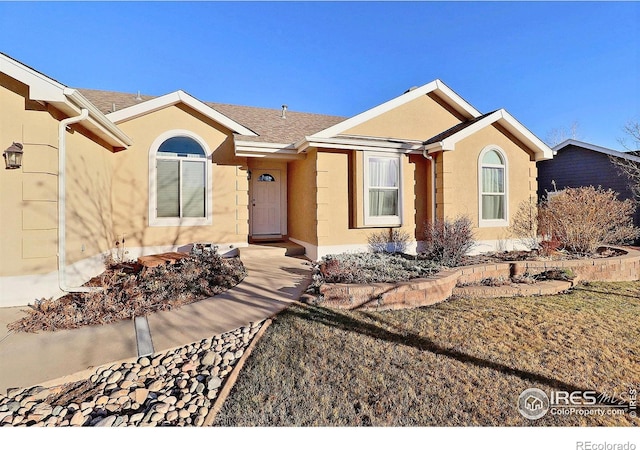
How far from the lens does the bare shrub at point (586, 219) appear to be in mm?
7934

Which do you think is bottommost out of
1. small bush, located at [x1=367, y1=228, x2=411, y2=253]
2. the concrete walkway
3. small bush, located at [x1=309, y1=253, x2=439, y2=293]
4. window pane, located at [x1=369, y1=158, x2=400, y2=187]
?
the concrete walkway

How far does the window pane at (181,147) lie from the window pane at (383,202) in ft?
16.7

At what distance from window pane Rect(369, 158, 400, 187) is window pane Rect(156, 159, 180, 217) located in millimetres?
5548

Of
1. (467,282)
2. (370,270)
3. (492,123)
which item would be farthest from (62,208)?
(492,123)

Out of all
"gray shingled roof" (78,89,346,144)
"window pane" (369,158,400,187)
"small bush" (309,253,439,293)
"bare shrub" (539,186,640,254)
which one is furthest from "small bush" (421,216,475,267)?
"gray shingled roof" (78,89,346,144)

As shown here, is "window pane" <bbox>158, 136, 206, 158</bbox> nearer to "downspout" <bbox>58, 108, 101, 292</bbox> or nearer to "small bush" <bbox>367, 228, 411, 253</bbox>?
"downspout" <bbox>58, 108, 101, 292</bbox>

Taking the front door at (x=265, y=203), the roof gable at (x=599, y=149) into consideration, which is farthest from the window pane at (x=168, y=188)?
the roof gable at (x=599, y=149)

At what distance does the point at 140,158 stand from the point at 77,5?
3543mm

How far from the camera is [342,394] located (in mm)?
2777

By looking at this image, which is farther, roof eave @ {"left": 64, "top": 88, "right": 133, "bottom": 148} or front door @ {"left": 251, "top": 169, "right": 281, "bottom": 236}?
front door @ {"left": 251, "top": 169, "right": 281, "bottom": 236}

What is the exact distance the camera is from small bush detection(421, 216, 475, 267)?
7328 mm

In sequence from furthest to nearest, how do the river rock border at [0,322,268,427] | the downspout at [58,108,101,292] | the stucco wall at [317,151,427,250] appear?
1. the stucco wall at [317,151,427,250]
2. the downspout at [58,108,101,292]
3. the river rock border at [0,322,268,427]

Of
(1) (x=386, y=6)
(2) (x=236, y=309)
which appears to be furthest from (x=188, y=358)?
(1) (x=386, y=6)

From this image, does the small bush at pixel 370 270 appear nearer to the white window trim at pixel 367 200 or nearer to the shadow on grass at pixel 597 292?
the white window trim at pixel 367 200
